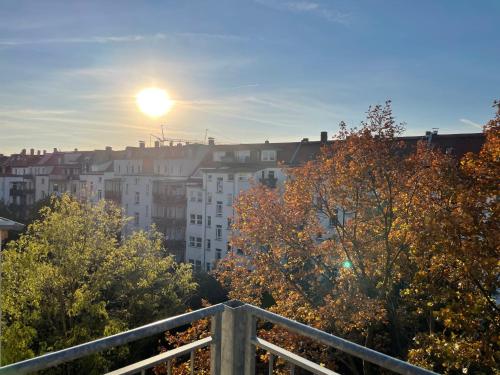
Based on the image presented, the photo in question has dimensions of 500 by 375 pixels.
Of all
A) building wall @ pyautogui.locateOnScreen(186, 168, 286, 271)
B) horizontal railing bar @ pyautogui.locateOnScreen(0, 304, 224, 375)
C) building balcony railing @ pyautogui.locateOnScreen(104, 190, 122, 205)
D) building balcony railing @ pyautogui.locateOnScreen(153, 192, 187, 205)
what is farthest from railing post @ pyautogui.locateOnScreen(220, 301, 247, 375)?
building balcony railing @ pyautogui.locateOnScreen(104, 190, 122, 205)

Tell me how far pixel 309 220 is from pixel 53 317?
11995 millimetres

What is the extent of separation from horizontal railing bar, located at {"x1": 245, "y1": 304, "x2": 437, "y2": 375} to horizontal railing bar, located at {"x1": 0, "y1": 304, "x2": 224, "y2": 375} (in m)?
0.44

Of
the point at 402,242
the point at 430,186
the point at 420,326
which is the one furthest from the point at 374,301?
the point at 420,326

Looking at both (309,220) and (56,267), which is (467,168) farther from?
(56,267)

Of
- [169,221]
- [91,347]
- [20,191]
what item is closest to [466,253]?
[91,347]

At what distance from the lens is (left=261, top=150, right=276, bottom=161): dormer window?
154ft

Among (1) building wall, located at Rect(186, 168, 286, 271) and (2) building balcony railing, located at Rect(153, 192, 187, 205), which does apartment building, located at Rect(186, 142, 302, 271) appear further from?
(2) building balcony railing, located at Rect(153, 192, 187, 205)

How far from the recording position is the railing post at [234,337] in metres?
3.49

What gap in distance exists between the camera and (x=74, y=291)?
2114 cm

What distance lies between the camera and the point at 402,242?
49.3 feet

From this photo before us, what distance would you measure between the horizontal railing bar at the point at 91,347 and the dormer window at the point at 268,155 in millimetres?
43641

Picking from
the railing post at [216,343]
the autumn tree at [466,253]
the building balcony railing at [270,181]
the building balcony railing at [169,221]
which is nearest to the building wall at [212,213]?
the building balcony railing at [270,181]

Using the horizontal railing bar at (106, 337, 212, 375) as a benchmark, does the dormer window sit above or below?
above

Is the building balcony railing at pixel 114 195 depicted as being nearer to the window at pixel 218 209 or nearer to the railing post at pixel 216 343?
the window at pixel 218 209
